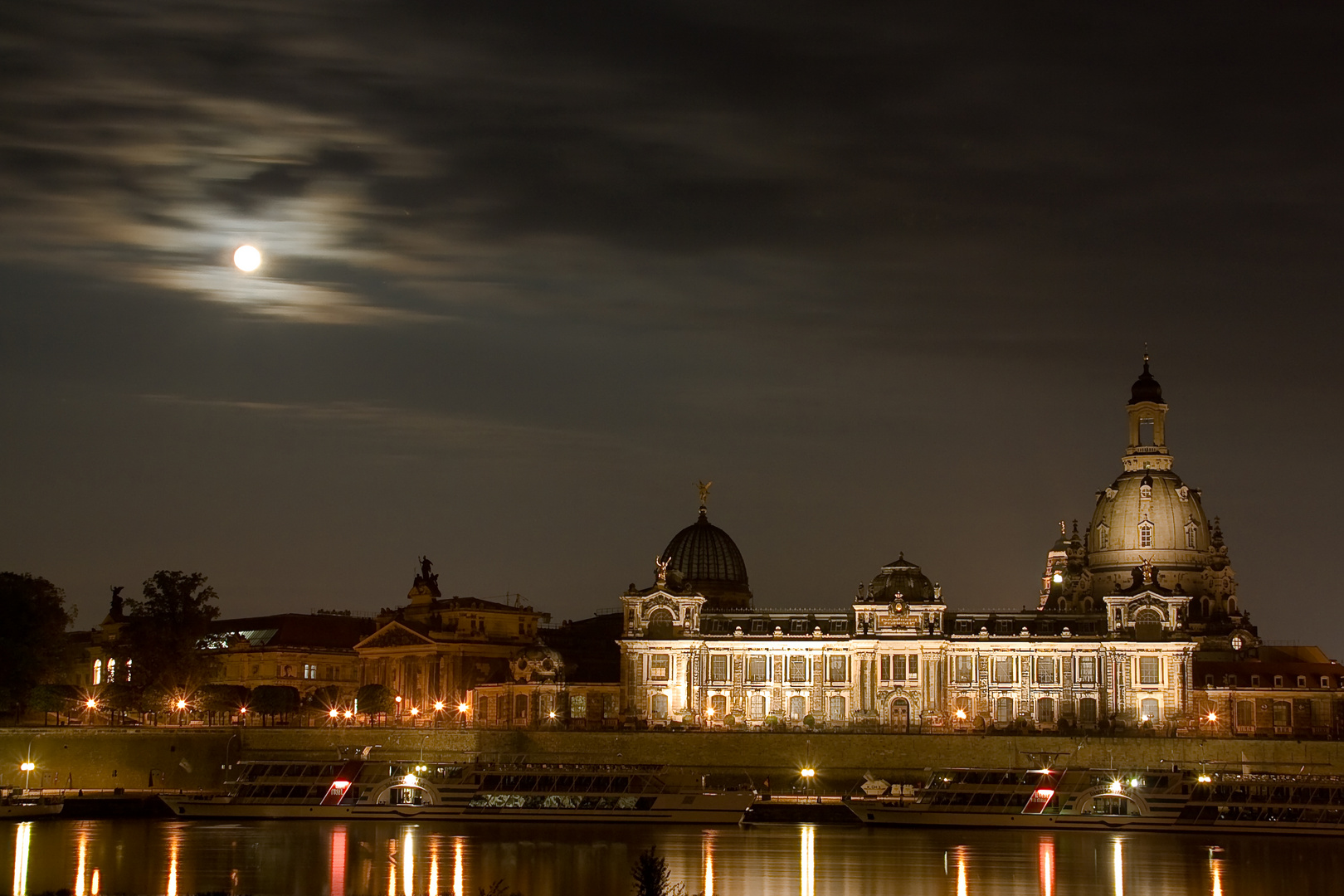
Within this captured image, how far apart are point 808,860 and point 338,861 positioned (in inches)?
708

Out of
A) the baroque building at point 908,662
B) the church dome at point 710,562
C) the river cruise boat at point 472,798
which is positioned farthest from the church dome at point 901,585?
the river cruise boat at point 472,798

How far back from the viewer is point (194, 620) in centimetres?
12794

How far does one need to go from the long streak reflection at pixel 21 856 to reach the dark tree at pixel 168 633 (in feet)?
117

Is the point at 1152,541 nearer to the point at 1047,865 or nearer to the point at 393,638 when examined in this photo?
the point at 393,638

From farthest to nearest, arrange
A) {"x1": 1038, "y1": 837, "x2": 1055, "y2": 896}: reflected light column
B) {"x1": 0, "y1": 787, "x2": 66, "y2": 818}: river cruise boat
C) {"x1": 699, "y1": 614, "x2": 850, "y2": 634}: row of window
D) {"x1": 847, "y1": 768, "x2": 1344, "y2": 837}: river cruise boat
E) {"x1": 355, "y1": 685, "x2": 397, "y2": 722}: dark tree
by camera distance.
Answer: {"x1": 355, "y1": 685, "x2": 397, "y2": 722}: dark tree
{"x1": 699, "y1": 614, "x2": 850, "y2": 634}: row of window
{"x1": 847, "y1": 768, "x2": 1344, "y2": 837}: river cruise boat
{"x1": 0, "y1": 787, "x2": 66, "y2": 818}: river cruise boat
{"x1": 1038, "y1": 837, "x2": 1055, "y2": 896}: reflected light column

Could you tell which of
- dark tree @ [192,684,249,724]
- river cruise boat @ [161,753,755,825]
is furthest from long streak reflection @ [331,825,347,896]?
dark tree @ [192,684,249,724]

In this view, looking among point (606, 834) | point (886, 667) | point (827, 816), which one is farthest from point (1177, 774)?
point (886, 667)

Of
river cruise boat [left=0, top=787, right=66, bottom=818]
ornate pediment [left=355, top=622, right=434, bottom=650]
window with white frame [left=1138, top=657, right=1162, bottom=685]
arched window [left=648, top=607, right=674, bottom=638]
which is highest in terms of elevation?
ornate pediment [left=355, top=622, right=434, bottom=650]

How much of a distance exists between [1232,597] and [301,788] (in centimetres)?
8555

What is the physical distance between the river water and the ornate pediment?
5504 centimetres

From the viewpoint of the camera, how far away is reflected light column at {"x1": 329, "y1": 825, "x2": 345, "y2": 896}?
68625 mm

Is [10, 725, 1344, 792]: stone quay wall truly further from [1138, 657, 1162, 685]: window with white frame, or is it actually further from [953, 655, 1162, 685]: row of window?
[953, 655, 1162, 685]: row of window

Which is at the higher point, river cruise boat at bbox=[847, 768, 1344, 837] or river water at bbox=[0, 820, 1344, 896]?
river cruise boat at bbox=[847, 768, 1344, 837]

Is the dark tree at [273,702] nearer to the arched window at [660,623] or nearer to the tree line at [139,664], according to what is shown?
the tree line at [139,664]
